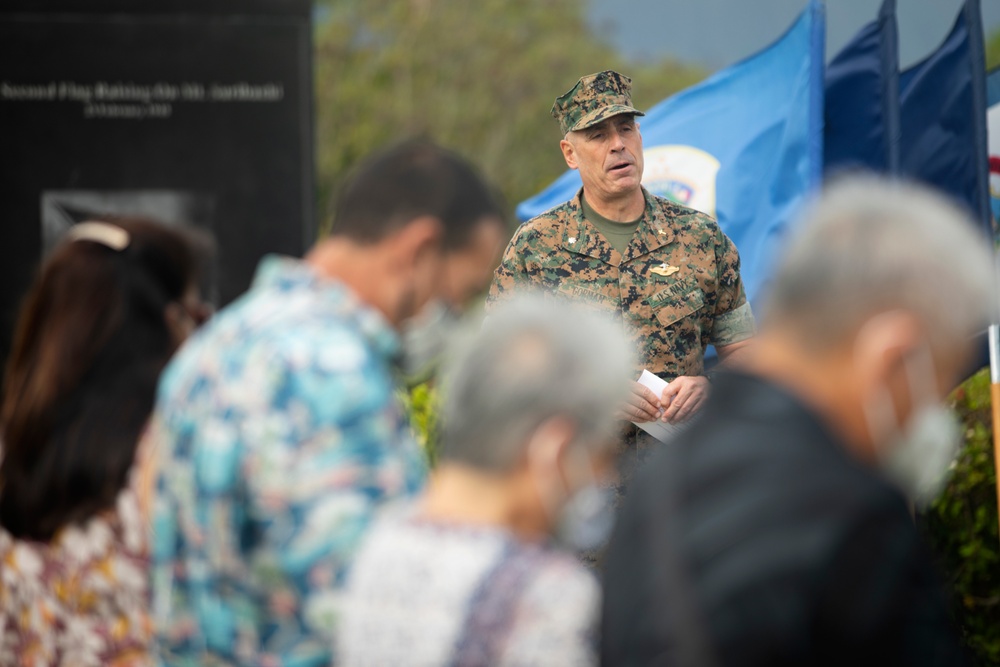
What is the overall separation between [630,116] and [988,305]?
9.29 feet

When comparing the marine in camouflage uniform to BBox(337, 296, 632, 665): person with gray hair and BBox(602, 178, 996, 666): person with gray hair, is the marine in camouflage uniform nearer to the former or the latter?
BBox(337, 296, 632, 665): person with gray hair

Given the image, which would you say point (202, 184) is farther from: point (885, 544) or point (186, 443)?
point (885, 544)

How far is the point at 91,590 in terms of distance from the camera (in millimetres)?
2486

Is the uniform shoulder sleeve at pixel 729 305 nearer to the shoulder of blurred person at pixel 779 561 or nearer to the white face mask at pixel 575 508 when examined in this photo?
the white face mask at pixel 575 508

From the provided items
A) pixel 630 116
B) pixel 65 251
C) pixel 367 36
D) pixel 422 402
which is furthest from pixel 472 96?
pixel 65 251

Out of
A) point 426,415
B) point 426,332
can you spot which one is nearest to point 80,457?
point 426,332

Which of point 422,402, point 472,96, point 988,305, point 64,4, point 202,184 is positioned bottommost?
point 422,402

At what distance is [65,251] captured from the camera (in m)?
2.59

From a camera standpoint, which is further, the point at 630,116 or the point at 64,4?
the point at 64,4

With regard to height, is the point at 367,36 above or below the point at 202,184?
above

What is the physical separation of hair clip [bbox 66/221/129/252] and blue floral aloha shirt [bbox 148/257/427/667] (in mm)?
468

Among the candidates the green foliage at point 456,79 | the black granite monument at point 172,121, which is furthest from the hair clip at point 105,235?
the green foliage at point 456,79

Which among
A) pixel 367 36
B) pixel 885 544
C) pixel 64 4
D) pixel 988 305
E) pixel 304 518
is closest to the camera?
pixel 885 544

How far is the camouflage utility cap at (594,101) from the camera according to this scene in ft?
14.9
